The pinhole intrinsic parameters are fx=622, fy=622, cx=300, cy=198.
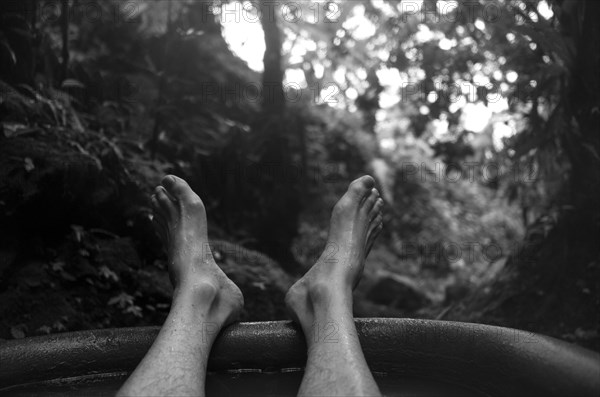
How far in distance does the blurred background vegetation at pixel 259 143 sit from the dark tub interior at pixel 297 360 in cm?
76

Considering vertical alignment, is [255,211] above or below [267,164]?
below

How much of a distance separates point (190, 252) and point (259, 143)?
2.14m

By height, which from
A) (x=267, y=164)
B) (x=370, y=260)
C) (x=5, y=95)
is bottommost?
(x=370, y=260)

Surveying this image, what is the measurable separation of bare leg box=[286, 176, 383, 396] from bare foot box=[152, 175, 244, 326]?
0.71ft

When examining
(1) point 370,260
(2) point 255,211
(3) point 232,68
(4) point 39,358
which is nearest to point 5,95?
(4) point 39,358

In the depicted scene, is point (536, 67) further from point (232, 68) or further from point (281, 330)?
point (232, 68)

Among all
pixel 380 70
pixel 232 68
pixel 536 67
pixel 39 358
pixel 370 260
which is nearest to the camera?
pixel 39 358

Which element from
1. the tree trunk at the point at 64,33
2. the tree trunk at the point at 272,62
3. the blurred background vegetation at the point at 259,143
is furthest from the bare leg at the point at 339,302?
the tree trunk at the point at 272,62

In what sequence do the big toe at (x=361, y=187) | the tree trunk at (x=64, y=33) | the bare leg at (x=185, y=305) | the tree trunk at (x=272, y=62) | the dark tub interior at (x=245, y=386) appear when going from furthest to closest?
the tree trunk at (x=272, y=62), the tree trunk at (x=64, y=33), the big toe at (x=361, y=187), the dark tub interior at (x=245, y=386), the bare leg at (x=185, y=305)

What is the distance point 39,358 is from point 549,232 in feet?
7.68

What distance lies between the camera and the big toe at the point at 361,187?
2367 mm

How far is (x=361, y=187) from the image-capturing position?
2387mm

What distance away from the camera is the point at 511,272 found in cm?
310

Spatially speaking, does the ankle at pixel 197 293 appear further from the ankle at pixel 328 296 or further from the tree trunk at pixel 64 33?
the tree trunk at pixel 64 33
